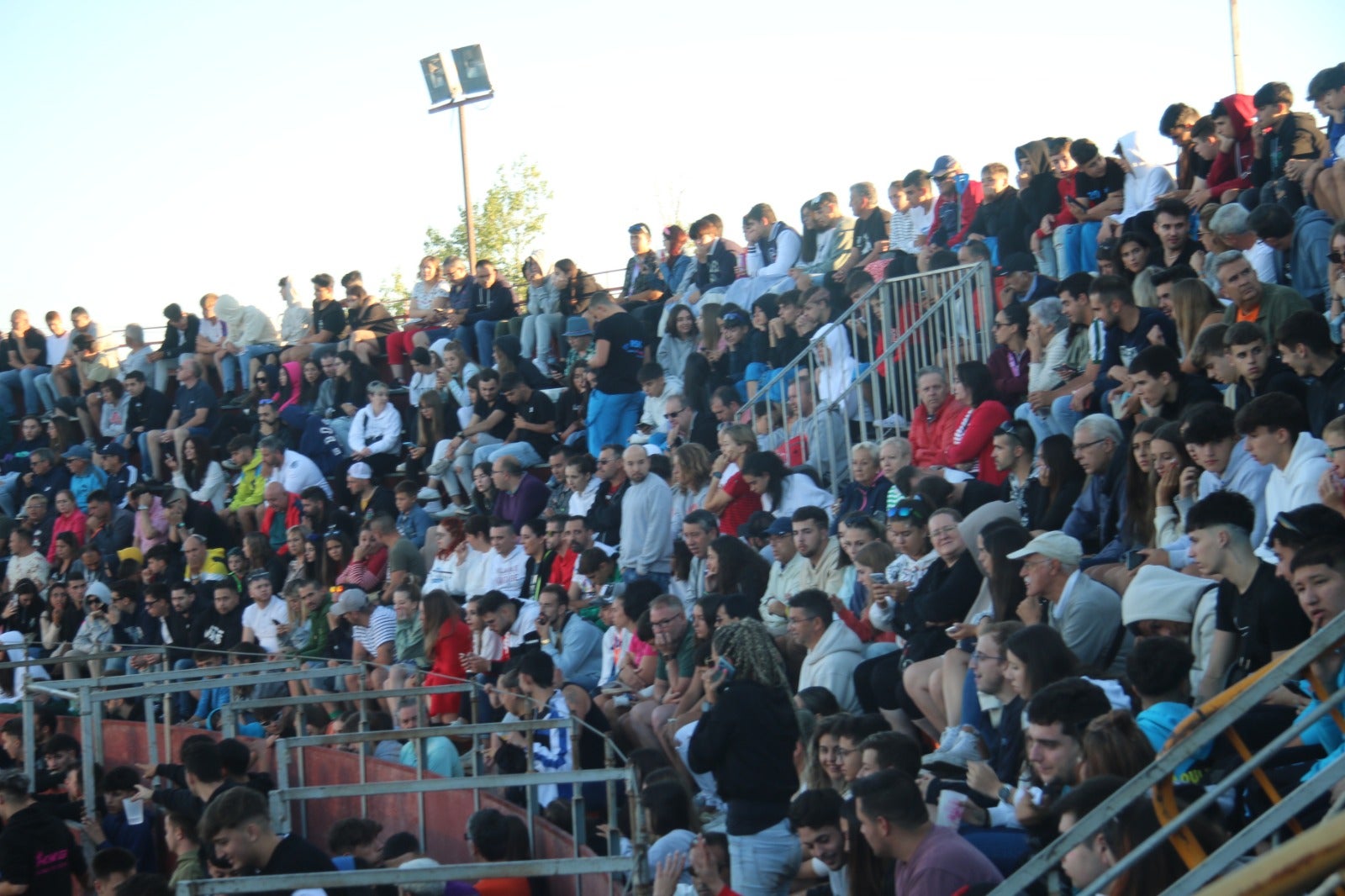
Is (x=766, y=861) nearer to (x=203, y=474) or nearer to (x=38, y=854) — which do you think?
(x=38, y=854)

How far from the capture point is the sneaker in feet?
21.8

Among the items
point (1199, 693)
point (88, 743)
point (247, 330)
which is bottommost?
point (88, 743)

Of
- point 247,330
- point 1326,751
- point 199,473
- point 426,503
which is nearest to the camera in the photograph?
point 1326,751

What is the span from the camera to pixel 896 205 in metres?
14.5

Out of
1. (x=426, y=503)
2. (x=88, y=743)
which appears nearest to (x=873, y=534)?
(x=88, y=743)

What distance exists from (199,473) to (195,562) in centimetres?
205

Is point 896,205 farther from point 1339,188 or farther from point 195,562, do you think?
point 195,562

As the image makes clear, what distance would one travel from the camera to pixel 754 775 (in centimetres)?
694

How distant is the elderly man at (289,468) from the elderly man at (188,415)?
2.47 metres

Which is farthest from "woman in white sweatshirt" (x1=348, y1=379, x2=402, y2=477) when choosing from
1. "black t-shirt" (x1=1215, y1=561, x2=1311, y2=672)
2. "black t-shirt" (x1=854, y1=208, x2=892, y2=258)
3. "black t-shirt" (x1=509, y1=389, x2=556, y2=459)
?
"black t-shirt" (x1=1215, y1=561, x2=1311, y2=672)

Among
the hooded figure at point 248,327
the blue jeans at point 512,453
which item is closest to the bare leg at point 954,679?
the blue jeans at point 512,453

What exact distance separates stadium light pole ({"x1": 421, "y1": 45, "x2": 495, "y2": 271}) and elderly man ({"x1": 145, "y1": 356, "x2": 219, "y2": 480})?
5.11 metres

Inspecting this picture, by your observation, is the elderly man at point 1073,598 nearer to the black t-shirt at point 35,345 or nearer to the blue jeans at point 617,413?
the blue jeans at point 617,413

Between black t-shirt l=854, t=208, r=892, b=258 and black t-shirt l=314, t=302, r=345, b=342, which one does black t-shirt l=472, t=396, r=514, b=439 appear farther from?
black t-shirt l=314, t=302, r=345, b=342
